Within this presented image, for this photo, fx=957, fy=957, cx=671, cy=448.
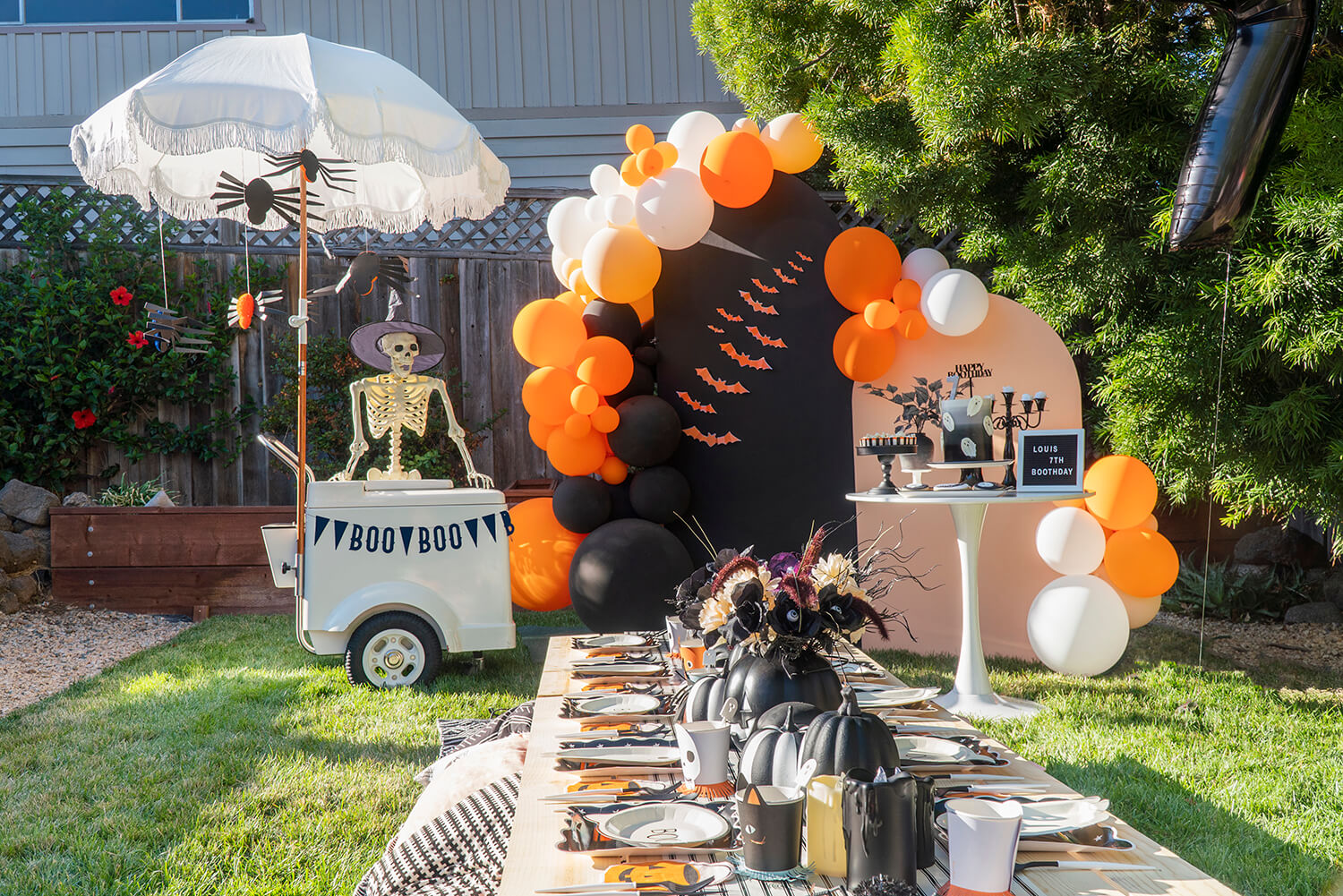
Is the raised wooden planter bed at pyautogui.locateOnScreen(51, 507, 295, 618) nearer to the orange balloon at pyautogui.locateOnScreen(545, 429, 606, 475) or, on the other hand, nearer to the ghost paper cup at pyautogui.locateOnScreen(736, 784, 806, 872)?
the orange balloon at pyautogui.locateOnScreen(545, 429, 606, 475)

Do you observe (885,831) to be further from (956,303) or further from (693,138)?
(693,138)

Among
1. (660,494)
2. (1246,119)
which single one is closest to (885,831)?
(1246,119)

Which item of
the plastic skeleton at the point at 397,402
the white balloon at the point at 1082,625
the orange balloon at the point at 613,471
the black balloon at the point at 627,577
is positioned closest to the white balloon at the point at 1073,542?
the white balloon at the point at 1082,625

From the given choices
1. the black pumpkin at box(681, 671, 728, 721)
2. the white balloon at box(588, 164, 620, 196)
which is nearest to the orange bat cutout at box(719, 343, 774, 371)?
the white balloon at box(588, 164, 620, 196)

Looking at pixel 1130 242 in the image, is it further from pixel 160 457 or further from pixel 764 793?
pixel 160 457

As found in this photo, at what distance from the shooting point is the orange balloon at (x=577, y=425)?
4363 millimetres

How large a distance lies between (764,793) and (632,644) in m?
1.45

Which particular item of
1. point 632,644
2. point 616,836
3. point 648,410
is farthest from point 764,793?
point 648,410

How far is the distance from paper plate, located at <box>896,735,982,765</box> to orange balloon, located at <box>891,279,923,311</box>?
309 cm

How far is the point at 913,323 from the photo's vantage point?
443 cm

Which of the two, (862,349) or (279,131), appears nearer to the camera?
(279,131)

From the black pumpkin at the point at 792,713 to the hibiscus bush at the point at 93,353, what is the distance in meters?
5.43

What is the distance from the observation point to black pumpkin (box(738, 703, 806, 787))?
1.39 m

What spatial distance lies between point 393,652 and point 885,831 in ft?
10.8
